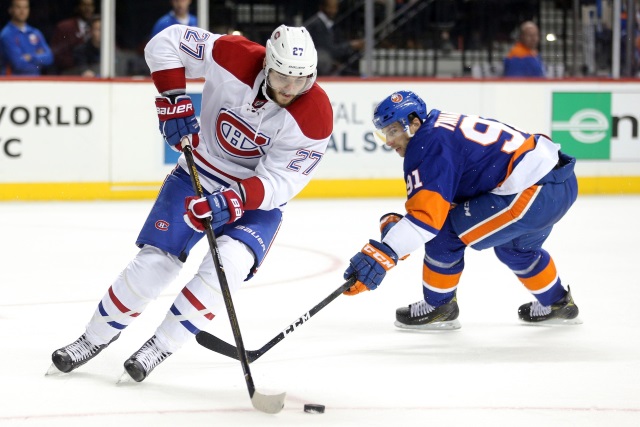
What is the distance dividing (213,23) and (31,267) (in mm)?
3379

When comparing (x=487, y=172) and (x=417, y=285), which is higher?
(x=487, y=172)

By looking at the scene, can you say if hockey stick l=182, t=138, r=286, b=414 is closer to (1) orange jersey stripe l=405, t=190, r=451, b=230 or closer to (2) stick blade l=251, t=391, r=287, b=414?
(2) stick blade l=251, t=391, r=287, b=414

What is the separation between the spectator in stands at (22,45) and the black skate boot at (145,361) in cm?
497

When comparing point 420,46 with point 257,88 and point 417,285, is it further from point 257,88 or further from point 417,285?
point 257,88

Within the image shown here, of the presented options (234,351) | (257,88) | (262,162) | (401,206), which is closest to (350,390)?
(234,351)

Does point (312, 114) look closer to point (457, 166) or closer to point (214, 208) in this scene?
point (214, 208)

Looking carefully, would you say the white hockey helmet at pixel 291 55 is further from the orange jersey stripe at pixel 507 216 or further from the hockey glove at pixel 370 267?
the orange jersey stripe at pixel 507 216

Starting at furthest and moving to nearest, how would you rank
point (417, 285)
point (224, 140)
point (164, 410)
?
point (417, 285)
point (224, 140)
point (164, 410)

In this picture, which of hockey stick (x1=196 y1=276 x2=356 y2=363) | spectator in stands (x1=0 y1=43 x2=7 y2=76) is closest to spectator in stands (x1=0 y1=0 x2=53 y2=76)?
spectator in stands (x1=0 y1=43 x2=7 y2=76)

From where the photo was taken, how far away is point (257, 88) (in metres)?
3.32

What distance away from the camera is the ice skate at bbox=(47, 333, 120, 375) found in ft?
10.7

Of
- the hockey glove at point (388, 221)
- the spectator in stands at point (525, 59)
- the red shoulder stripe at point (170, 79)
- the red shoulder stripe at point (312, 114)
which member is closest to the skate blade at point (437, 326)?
the hockey glove at point (388, 221)

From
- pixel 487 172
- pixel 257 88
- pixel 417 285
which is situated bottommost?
pixel 417 285

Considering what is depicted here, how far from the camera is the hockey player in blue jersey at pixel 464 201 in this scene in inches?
140
